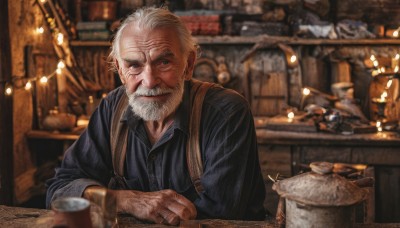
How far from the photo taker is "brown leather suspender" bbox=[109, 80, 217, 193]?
2929 mm

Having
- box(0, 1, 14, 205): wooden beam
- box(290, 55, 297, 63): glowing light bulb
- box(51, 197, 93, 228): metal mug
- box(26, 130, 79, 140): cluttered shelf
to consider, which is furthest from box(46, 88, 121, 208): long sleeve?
box(290, 55, 297, 63): glowing light bulb

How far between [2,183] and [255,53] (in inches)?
125

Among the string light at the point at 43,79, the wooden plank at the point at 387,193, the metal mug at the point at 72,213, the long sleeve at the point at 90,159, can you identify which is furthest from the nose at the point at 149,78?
the wooden plank at the point at 387,193

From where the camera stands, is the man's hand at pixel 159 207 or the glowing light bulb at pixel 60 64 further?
the glowing light bulb at pixel 60 64

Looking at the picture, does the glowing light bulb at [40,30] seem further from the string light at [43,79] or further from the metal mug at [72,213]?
the metal mug at [72,213]

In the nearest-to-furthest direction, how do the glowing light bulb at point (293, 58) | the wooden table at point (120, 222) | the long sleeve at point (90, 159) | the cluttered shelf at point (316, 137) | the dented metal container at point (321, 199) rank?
1. the dented metal container at point (321, 199)
2. the wooden table at point (120, 222)
3. the long sleeve at point (90, 159)
4. the cluttered shelf at point (316, 137)
5. the glowing light bulb at point (293, 58)

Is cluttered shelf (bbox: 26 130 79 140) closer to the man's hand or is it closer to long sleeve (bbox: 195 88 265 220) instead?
long sleeve (bbox: 195 88 265 220)

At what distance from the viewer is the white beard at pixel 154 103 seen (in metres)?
2.94

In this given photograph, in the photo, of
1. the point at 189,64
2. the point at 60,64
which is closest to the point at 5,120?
the point at 60,64

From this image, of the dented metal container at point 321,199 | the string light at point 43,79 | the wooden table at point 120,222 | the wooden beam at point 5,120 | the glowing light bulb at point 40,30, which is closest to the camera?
the dented metal container at point 321,199

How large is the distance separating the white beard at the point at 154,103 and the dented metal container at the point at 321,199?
111 cm

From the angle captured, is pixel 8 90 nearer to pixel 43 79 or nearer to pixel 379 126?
pixel 43 79

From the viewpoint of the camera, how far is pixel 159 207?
2.53m

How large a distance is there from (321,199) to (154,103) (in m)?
1.27
